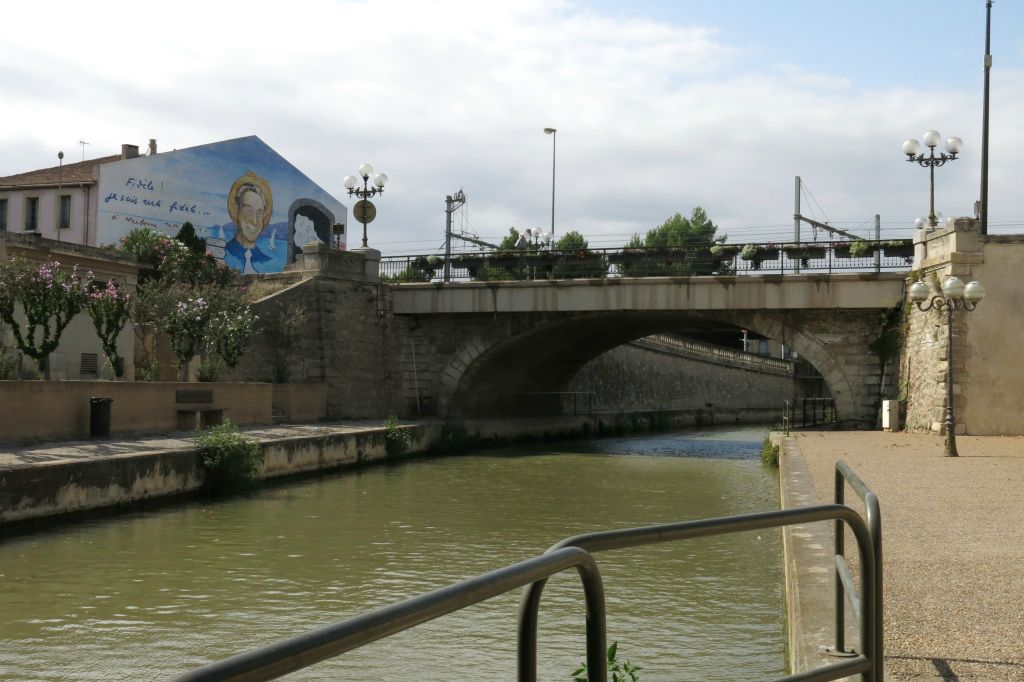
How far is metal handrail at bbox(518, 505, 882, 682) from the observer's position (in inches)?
109

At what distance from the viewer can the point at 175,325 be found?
846 inches

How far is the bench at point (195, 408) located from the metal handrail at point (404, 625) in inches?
679

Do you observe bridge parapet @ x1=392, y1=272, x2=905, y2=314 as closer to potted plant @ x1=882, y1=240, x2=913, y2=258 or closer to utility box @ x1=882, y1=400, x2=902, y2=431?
potted plant @ x1=882, y1=240, x2=913, y2=258

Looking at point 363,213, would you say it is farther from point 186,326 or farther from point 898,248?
point 898,248

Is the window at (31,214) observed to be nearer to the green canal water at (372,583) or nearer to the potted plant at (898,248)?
the green canal water at (372,583)

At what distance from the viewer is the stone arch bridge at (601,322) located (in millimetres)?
25625

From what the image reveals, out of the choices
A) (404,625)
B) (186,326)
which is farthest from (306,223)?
(404,625)

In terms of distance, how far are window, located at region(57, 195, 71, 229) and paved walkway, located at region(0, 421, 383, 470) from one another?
23.3 m

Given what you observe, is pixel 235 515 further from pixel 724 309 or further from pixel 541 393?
pixel 541 393

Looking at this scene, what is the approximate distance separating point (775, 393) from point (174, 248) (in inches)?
1147

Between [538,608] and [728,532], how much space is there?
752 mm

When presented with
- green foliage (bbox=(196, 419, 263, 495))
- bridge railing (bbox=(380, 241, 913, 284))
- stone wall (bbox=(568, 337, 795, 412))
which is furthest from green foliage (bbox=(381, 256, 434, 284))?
green foliage (bbox=(196, 419, 263, 495))

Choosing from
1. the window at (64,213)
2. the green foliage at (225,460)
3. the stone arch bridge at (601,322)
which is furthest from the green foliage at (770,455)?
the window at (64,213)

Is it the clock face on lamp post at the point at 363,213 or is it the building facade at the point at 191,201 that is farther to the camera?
the building facade at the point at 191,201
